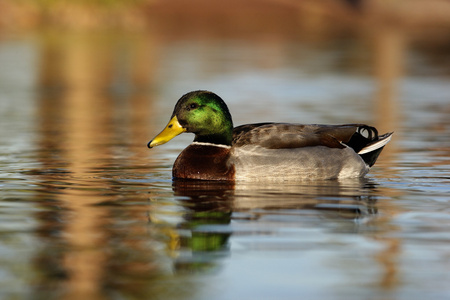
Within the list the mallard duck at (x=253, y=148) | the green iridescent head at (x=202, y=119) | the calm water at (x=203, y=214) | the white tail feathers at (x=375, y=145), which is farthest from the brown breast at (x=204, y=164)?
the white tail feathers at (x=375, y=145)

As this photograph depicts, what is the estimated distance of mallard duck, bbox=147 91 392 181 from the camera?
1016 cm

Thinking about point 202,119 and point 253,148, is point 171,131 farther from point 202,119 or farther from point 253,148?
point 253,148

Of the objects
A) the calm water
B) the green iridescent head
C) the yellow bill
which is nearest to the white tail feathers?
the calm water

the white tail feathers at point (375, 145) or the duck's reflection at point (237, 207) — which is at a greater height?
the white tail feathers at point (375, 145)

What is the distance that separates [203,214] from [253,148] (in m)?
1.91

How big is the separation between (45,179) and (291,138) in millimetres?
2217

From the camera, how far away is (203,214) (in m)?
8.37

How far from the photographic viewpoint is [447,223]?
313 inches

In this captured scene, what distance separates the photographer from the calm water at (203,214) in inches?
238

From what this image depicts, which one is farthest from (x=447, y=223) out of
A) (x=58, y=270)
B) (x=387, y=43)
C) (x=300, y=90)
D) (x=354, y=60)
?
(x=387, y=43)

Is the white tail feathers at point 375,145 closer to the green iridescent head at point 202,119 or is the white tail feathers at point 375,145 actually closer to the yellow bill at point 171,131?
the green iridescent head at point 202,119

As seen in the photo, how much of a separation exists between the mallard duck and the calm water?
23 centimetres

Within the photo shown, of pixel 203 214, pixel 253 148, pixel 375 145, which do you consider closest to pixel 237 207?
pixel 203 214

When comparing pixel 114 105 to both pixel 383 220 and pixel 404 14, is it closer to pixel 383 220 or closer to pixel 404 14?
pixel 383 220
